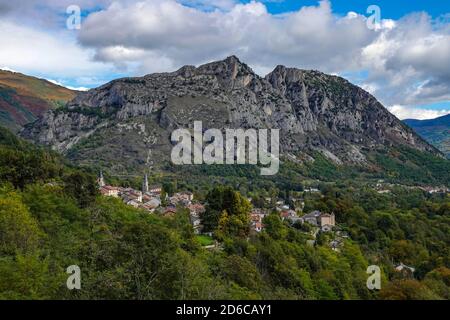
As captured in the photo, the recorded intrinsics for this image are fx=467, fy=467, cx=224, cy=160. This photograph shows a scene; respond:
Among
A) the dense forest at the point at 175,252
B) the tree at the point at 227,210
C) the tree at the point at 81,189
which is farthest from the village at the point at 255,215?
the tree at the point at 81,189

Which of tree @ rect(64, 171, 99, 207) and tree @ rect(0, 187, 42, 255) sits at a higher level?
tree @ rect(64, 171, 99, 207)

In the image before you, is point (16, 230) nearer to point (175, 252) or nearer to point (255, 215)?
point (175, 252)

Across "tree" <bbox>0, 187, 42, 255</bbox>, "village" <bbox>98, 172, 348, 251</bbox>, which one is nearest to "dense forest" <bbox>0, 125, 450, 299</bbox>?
"tree" <bbox>0, 187, 42, 255</bbox>

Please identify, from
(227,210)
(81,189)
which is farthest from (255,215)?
(81,189)

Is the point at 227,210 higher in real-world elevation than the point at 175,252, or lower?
higher

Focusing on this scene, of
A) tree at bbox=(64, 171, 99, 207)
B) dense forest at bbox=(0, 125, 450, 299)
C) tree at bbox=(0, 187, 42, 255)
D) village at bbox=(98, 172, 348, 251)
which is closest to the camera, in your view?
dense forest at bbox=(0, 125, 450, 299)

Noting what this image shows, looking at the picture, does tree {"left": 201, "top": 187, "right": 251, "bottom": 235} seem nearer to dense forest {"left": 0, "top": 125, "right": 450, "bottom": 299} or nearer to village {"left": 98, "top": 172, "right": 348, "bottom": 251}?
dense forest {"left": 0, "top": 125, "right": 450, "bottom": 299}

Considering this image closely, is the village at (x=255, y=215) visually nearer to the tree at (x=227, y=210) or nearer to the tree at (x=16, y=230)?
the tree at (x=227, y=210)

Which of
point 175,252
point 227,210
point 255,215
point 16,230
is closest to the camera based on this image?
point 175,252

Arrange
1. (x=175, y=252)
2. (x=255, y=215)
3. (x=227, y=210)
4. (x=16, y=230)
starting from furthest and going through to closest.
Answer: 1. (x=255, y=215)
2. (x=227, y=210)
3. (x=16, y=230)
4. (x=175, y=252)
